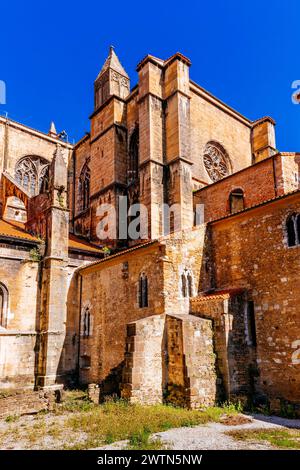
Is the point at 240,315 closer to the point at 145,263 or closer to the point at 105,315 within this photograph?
the point at 145,263

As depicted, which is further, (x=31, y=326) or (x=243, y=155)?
(x=243, y=155)

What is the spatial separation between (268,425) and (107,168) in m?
20.0

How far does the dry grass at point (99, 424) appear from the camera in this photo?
377 inches

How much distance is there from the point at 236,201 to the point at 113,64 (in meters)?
15.7

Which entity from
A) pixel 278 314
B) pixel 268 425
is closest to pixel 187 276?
pixel 278 314

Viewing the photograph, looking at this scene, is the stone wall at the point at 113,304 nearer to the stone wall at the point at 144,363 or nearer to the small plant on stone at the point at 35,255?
the stone wall at the point at 144,363

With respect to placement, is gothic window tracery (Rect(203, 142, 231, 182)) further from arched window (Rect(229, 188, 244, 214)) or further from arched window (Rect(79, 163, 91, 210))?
arched window (Rect(79, 163, 91, 210))

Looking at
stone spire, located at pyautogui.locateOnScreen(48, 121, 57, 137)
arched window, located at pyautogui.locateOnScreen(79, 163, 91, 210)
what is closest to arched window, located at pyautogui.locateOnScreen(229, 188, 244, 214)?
arched window, located at pyautogui.locateOnScreen(79, 163, 91, 210)

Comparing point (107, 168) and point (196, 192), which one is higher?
point (107, 168)

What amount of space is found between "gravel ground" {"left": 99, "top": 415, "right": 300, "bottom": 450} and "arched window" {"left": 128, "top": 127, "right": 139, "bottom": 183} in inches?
703

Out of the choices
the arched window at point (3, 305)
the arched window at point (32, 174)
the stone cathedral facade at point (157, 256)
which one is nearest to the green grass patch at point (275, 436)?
the stone cathedral facade at point (157, 256)

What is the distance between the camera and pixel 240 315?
565 inches

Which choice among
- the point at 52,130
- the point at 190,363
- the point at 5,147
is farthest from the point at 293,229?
the point at 52,130

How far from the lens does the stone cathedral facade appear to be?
44.4ft
